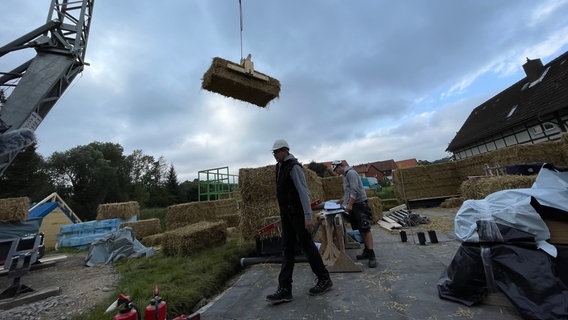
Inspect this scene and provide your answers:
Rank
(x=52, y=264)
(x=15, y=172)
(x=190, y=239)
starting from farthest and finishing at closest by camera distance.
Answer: (x=15, y=172) < (x=52, y=264) < (x=190, y=239)

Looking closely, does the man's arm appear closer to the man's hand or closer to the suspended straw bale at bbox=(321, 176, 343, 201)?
the man's hand

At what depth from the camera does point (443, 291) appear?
2.27 meters

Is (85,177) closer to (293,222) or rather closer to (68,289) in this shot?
(68,289)

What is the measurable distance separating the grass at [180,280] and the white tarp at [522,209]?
10.4 ft

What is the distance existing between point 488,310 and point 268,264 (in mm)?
3145

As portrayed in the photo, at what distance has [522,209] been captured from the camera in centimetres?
211

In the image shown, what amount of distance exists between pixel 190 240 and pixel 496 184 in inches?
329

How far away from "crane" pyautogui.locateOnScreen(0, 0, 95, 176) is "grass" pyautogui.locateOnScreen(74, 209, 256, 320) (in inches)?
108

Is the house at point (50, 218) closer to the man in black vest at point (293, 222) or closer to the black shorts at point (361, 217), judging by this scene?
the man in black vest at point (293, 222)

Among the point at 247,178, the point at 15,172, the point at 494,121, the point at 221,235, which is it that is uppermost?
the point at 15,172

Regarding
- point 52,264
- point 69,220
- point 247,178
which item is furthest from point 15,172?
point 247,178

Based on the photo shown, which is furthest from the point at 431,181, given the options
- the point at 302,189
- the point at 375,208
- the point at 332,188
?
the point at 302,189

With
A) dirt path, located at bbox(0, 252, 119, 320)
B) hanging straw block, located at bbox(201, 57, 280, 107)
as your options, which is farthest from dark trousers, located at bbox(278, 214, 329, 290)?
hanging straw block, located at bbox(201, 57, 280, 107)

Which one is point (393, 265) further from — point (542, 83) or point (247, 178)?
point (542, 83)
